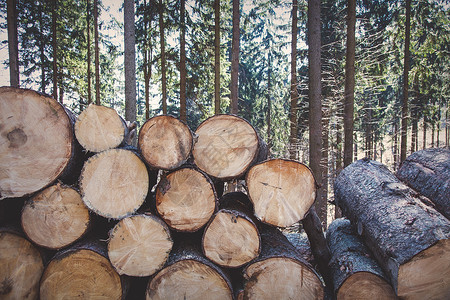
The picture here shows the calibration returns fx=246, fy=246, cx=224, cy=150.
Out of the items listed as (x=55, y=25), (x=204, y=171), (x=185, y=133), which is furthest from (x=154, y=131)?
(x=55, y=25)

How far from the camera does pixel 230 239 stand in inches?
95.4

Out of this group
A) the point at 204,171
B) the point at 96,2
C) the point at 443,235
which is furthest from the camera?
the point at 96,2

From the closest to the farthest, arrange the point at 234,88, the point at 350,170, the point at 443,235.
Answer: the point at 443,235
the point at 350,170
the point at 234,88

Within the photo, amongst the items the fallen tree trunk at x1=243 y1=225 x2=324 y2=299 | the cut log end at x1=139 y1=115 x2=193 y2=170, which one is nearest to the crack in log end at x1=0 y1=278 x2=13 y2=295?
the cut log end at x1=139 y1=115 x2=193 y2=170

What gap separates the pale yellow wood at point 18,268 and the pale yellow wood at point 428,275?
11.5ft

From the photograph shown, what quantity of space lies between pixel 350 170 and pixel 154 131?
3039 mm

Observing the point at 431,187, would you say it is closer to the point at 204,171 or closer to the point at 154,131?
the point at 204,171

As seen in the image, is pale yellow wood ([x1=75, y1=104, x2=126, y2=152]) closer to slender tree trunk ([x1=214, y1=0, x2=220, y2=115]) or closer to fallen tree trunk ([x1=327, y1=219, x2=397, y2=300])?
fallen tree trunk ([x1=327, y1=219, x2=397, y2=300])

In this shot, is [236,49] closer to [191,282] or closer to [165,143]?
[165,143]

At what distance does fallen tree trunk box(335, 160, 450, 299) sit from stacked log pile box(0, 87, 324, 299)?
73cm

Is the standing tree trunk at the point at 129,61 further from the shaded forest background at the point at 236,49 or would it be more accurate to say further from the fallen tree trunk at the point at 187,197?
the fallen tree trunk at the point at 187,197

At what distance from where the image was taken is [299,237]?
4.49 metres

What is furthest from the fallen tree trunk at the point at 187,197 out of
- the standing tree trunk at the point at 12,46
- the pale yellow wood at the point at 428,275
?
the standing tree trunk at the point at 12,46

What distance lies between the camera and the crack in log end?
243 centimetres
